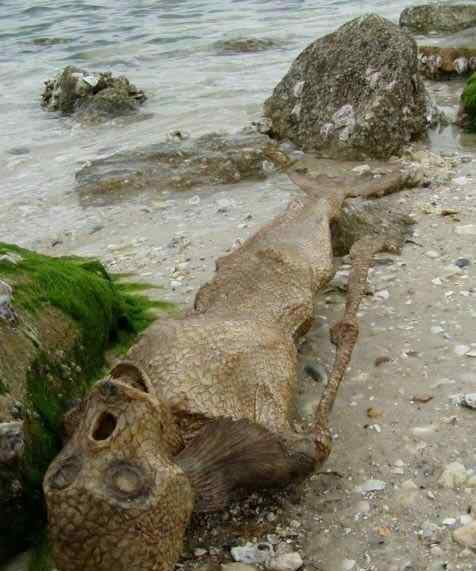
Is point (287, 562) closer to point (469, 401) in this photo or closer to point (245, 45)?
point (469, 401)

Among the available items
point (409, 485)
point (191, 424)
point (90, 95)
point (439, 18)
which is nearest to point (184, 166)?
point (90, 95)

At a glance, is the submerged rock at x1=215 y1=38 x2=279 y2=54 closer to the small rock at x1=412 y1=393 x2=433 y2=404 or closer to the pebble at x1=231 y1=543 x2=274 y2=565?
the small rock at x1=412 y1=393 x2=433 y2=404

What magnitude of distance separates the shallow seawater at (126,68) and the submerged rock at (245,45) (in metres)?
0.21

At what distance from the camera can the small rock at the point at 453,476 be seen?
3.31 meters

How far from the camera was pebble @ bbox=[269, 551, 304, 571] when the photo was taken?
298 cm

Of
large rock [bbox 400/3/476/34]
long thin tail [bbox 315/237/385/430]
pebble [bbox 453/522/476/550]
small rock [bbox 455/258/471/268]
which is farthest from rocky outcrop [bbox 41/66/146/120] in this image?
pebble [bbox 453/522/476/550]

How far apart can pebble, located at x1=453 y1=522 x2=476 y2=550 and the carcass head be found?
1.07 metres

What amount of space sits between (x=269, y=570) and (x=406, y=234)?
145 inches

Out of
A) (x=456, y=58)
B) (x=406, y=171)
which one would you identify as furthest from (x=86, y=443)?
(x=456, y=58)

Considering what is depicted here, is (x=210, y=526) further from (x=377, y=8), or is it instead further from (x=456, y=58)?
(x=377, y=8)

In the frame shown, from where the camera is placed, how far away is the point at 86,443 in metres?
2.67

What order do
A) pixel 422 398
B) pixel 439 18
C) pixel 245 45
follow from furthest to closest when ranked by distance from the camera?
1. pixel 245 45
2. pixel 439 18
3. pixel 422 398

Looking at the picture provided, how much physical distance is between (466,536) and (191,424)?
1185 millimetres

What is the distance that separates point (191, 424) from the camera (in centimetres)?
319
